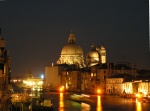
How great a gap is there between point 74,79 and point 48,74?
3.73m

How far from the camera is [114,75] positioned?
18578 mm

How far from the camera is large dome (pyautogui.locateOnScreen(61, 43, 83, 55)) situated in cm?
2648

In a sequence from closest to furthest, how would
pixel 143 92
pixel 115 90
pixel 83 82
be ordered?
pixel 143 92
pixel 115 90
pixel 83 82

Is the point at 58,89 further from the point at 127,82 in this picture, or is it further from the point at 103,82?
the point at 127,82

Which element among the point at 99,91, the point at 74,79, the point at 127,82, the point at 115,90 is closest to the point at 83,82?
the point at 74,79

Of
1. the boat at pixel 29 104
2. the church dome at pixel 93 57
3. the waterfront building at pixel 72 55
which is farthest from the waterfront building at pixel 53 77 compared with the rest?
the boat at pixel 29 104

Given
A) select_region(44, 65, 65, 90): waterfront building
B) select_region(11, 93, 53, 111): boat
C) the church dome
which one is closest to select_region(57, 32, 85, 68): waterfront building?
select_region(44, 65, 65, 90): waterfront building

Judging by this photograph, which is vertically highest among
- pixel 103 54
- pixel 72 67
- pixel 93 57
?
pixel 103 54

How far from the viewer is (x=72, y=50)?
26.5 m

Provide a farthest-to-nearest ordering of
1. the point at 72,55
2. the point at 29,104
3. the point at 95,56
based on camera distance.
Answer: the point at 72,55, the point at 95,56, the point at 29,104

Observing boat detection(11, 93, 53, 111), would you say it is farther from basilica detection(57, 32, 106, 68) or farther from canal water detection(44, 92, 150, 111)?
basilica detection(57, 32, 106, 68)

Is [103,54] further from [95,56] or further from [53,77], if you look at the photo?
[53,77]

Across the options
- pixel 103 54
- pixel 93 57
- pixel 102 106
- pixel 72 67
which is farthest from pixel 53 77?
pixel 102 106

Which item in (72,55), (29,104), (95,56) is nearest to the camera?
(29,104)
